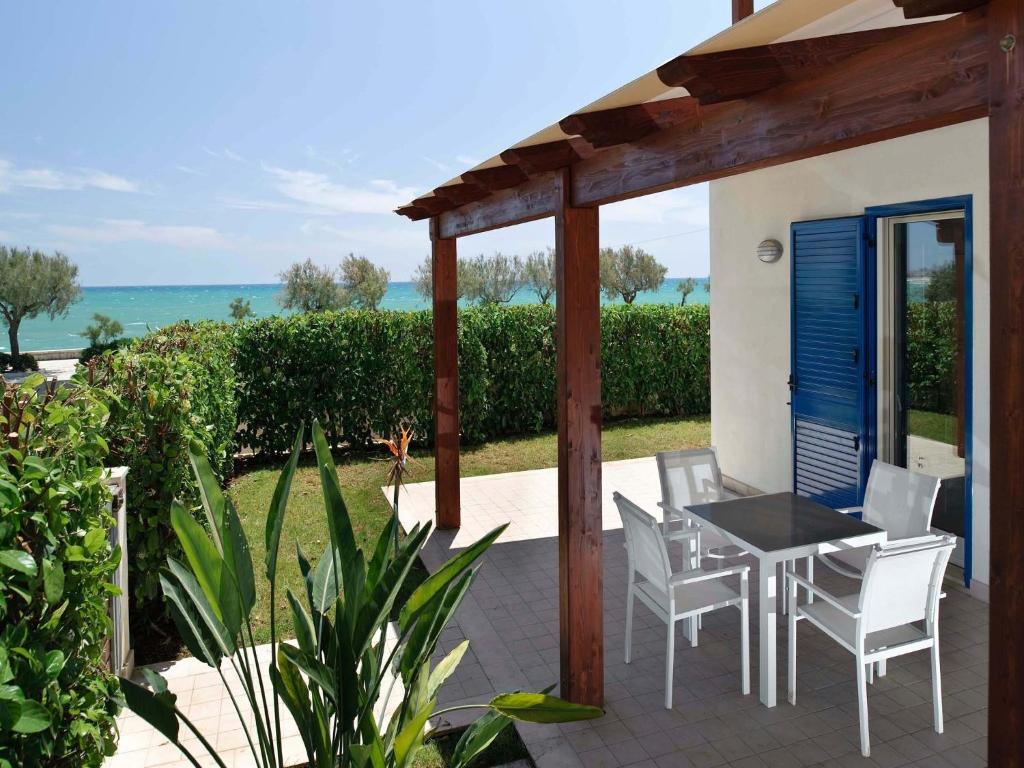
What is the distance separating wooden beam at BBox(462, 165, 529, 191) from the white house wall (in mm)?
2919

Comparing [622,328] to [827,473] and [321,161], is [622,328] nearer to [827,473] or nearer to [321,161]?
[827,473]

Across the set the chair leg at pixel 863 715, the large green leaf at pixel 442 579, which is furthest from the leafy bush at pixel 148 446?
the chair leg at pixel 863 715

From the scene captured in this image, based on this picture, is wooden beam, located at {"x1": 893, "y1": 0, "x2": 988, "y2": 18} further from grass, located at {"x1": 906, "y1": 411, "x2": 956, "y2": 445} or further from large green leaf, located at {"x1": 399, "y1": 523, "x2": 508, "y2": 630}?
grass, located at {"x1": 906, "y1": 411, "x2": 956, "y2": 445}

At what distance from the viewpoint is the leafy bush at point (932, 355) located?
5562mm

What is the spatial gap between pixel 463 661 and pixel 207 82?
2332 inches

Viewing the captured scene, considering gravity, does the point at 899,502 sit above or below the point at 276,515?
below

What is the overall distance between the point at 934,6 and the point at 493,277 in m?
41.2

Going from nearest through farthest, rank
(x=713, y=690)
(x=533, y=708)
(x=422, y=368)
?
(x=533, y=708)
(x=713, y=690)
(x=422, y=368)

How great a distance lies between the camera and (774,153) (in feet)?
8.68

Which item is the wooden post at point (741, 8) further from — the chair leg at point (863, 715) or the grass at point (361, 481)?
the grass at point (361, 481)

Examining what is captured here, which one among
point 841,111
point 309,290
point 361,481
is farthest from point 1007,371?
point 309,290

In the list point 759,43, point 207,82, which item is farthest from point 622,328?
point 207,82

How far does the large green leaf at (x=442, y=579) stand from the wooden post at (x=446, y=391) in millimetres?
4887

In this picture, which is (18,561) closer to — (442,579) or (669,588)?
(442,579)
